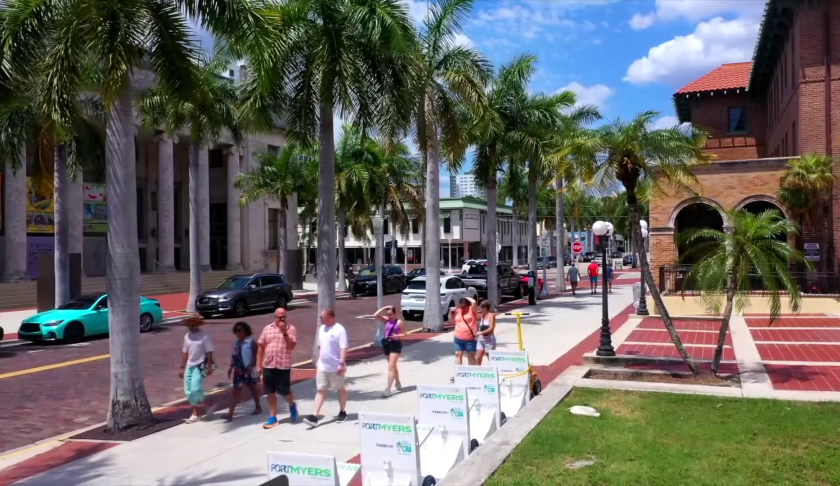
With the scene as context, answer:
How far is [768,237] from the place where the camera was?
1204cm

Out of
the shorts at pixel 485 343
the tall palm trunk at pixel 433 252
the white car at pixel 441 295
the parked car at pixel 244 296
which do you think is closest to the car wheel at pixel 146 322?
the parked car at pixel 244 296

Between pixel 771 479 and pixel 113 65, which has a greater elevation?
pixel 113 65

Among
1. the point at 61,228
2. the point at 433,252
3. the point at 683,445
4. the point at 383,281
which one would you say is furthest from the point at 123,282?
the point at 383,281

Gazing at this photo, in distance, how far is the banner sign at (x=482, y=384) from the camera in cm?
873

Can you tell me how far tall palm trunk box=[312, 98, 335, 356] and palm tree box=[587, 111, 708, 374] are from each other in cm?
532

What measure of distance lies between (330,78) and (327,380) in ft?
22.5

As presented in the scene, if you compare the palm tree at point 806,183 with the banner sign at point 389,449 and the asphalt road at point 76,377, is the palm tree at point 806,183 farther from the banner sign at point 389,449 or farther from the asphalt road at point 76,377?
the banner sign at point 389,449

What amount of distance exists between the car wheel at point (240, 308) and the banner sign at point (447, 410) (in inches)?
779

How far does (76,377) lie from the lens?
13.9m

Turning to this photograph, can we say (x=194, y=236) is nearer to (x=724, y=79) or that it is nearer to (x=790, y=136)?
(x=790, y=136)

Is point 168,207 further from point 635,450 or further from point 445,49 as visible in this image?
point 635,450

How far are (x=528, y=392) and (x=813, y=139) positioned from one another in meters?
23.4

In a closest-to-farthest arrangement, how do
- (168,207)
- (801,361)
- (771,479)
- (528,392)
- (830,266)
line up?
(771,479), (528,392), (801,361), (830,266), (168,207)

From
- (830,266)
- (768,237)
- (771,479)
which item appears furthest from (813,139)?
(771,479)
